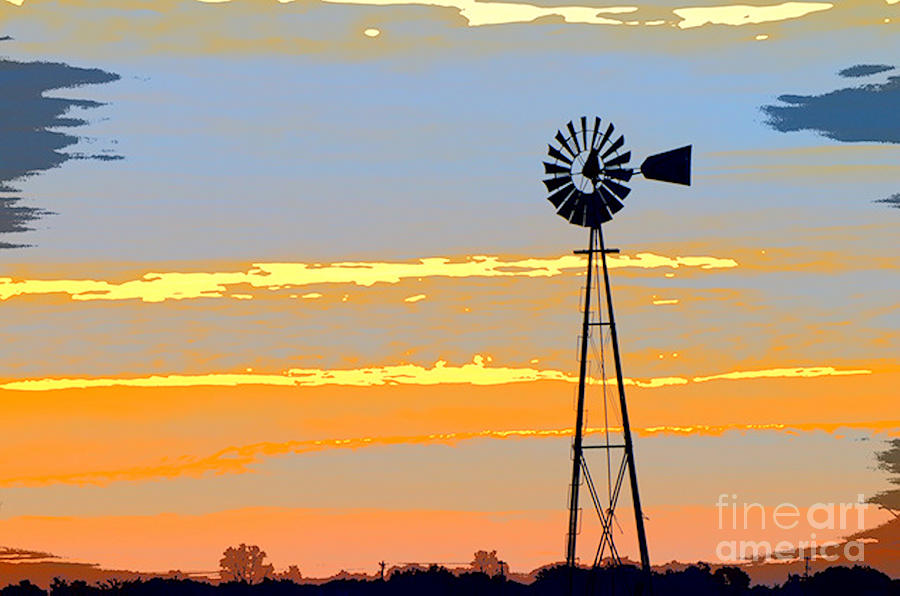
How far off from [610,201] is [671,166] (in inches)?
89.3

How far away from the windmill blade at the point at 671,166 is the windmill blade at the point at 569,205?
234 cm

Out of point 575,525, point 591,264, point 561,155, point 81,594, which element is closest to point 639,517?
point 575,525

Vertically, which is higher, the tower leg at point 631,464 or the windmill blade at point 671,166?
the windmill blade at point 671,166

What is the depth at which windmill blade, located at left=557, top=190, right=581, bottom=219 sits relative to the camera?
69.6 meters

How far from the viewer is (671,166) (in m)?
68.6

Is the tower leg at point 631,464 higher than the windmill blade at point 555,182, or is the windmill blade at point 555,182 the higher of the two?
the windmill blade at point 555,182

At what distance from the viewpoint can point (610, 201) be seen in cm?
6925

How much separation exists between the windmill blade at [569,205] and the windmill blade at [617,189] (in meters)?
0.98

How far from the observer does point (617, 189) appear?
69.4 meters

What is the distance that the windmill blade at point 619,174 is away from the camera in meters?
69.6

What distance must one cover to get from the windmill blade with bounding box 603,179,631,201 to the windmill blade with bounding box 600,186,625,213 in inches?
6.4

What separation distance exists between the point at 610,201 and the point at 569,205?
1367 millimetres

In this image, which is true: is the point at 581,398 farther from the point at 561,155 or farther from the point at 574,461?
the point at 561,155

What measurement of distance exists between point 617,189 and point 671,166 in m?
1.97
